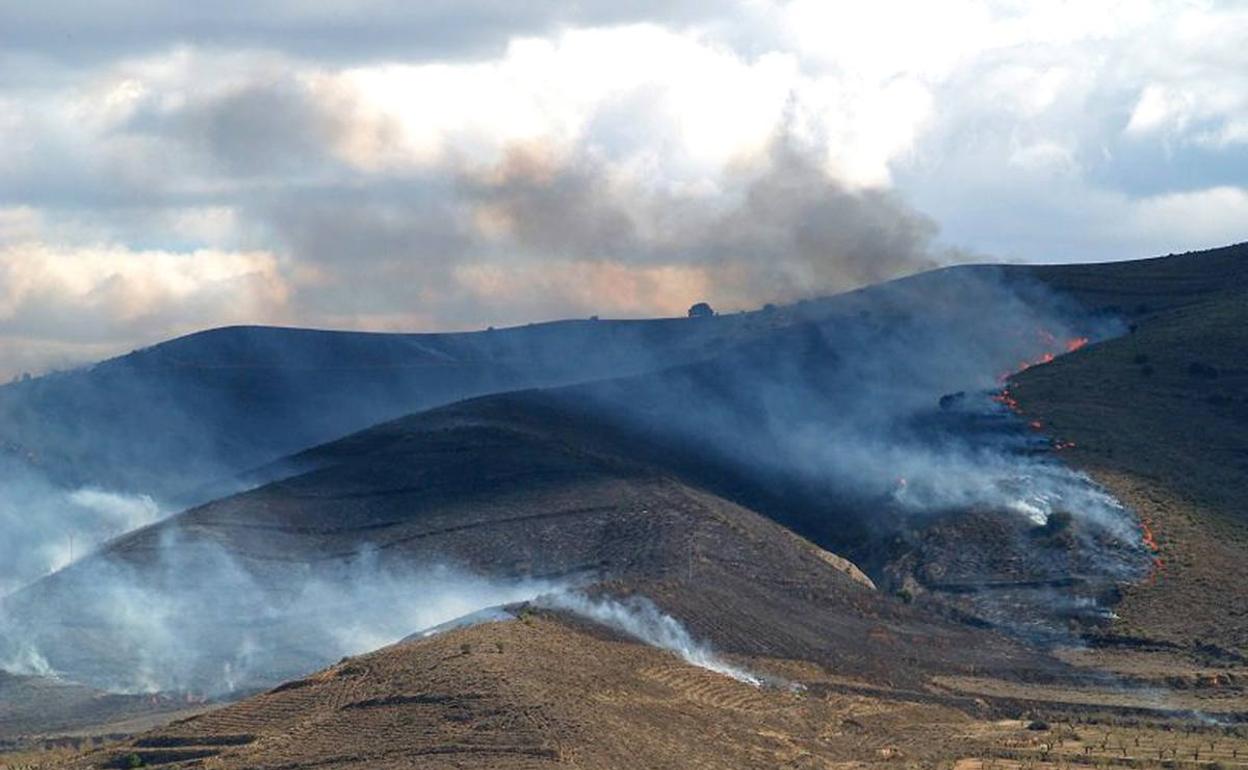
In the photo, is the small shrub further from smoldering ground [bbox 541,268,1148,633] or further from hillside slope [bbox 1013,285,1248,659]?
smoldering ground [bbox 541,268,1148,633]

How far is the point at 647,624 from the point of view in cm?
12694

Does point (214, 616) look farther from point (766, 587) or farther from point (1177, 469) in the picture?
point (1177, 469)

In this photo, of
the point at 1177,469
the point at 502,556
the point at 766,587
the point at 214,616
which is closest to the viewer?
the point at 766,587

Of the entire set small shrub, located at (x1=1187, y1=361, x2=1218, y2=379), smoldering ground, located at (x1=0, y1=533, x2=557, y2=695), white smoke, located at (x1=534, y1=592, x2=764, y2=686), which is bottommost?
white smoke, located at (x1=534, y1=592, x2=764, y2=686)

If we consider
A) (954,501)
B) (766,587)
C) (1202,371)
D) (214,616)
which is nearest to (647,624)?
(766,587)

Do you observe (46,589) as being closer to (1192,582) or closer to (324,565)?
(324,565)

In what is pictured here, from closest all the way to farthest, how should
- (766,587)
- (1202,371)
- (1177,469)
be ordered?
1. (766,587)
2. (1177,469)
3. (1202,371)

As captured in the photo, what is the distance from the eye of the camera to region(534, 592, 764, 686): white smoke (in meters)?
123

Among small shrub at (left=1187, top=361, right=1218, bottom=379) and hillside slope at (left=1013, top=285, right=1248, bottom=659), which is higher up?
small shrub at (left=1187, top=361, right=1218, bottom=379)

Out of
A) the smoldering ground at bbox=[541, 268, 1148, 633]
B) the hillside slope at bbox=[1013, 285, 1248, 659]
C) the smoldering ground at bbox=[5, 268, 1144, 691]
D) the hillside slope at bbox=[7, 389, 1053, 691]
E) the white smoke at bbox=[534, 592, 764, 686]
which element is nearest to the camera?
the white smoke at bbox=[534, 592, 764, 686]

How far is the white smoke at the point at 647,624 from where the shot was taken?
402 ft

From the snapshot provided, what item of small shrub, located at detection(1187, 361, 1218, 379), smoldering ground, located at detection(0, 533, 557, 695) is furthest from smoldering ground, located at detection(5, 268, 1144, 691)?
small shrub, located at detection(1187, 361, 1218, 379)

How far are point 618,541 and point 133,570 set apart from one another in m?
39.8

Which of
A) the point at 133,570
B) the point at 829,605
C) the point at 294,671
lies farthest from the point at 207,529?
the point at 829,605
